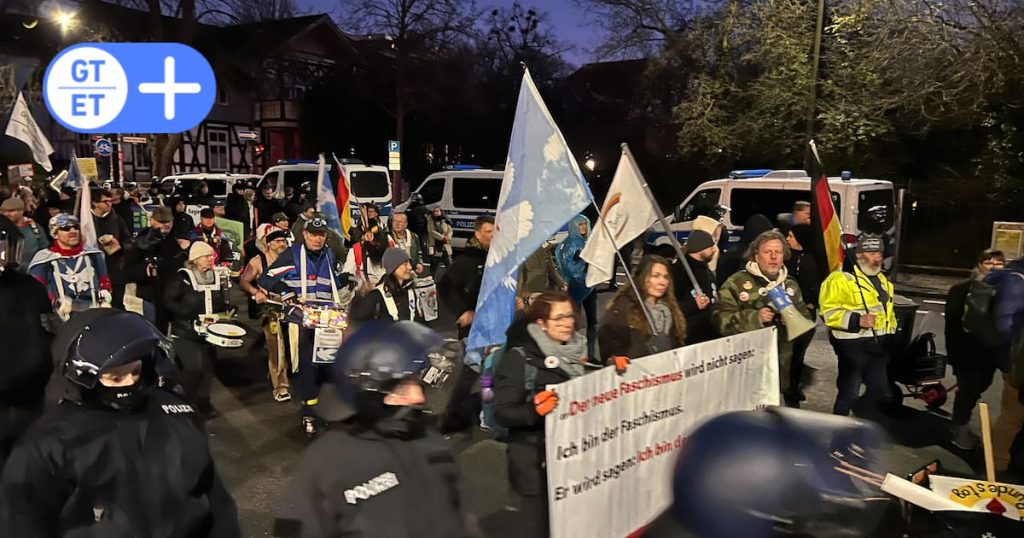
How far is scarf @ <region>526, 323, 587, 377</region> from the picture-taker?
3768 millimetres

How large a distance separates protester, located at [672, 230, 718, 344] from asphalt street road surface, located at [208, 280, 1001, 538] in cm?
156

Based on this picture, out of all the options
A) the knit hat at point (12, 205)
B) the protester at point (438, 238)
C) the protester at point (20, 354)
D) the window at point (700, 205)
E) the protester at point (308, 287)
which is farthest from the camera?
the protester at point (438, 238)

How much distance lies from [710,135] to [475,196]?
26.1ft

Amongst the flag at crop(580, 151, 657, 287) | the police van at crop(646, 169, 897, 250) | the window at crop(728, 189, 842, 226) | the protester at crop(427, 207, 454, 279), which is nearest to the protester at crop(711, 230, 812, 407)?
the flag at crop(580, 151, 657, 287)

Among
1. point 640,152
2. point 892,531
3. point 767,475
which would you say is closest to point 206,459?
point 767,475

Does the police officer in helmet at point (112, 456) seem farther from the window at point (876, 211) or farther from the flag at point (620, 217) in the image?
the window at point (876, 211)

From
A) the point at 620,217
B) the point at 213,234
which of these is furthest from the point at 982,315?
the point at 213,234

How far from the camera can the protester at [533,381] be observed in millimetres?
3654

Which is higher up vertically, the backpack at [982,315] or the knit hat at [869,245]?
the knit hat at [869,245]

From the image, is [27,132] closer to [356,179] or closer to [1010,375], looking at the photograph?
[356,179]

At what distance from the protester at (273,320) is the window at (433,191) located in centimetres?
1105

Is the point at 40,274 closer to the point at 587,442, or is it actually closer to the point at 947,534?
the point at 587,442

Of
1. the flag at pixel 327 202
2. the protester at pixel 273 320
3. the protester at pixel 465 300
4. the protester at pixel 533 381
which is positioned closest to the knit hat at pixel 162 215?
the protester at pixel 273 320

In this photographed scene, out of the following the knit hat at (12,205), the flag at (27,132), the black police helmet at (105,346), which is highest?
the flag at (27,132)
